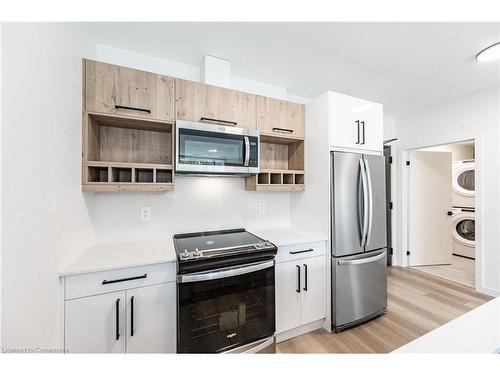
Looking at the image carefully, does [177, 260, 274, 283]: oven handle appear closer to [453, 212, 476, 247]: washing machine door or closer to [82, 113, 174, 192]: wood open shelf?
[82, 113, 174, 192]: wood open shelf

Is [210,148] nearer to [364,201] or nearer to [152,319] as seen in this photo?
[152,319]

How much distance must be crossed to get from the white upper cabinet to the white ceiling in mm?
408

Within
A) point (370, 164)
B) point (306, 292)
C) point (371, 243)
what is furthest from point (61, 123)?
point (371, 243)

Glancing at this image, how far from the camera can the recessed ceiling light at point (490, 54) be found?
1755 millimetres

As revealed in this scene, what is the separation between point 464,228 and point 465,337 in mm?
4820

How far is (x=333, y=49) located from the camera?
1.82 m

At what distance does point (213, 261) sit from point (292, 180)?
4.07ft

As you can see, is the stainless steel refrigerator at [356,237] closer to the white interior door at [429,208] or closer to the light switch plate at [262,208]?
the light switch plate at [262,208]

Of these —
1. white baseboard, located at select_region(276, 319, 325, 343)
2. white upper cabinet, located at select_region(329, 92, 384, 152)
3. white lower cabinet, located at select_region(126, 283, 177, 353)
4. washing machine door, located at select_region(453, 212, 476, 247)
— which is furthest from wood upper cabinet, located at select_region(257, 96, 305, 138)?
washing machine door, located at select_region(453, 212, 476, 247)

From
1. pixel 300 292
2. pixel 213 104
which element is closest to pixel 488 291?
pixel 300 292

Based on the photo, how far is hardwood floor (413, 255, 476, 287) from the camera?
296 centimetres

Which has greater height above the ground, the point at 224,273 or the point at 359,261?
the point at 224,273

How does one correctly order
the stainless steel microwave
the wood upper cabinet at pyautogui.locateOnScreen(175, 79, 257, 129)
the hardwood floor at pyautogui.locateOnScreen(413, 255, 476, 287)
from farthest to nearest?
1. the hardwood floor at pyautogui.locateOnScreen(413, 255, 476, 287)
2. the wood upper cabinet at pyautogui.locateOnScreen(175, 79, 257, 129)
3. the stainless steel microwave

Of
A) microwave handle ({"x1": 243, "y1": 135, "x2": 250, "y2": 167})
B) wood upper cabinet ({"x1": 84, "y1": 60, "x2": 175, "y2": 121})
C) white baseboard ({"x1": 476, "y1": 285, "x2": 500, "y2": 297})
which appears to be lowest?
white baseboard ({"x1": 476, "y1": 285, "x2": 500, "y2": 297})
